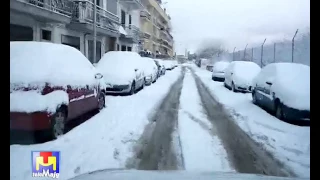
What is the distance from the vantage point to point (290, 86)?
266 inches

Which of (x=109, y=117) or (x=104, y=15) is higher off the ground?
(x=104, y=15)

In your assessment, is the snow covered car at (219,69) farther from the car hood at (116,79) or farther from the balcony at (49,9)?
the balcony at (49,9)

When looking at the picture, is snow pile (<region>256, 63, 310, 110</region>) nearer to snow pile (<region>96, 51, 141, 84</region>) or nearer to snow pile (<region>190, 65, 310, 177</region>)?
snow pile (<region>190, 65, 310, 177</region>)

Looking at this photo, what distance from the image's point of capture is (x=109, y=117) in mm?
7195

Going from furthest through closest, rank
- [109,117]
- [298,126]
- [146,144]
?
[109,117] < [298,126] < [146,144]

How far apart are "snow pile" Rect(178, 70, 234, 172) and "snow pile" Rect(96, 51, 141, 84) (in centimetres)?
342

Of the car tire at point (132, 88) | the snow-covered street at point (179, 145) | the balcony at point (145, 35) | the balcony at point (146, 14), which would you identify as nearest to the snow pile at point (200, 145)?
the snow-covered street at point (179, 145)

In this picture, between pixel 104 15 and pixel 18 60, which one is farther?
pixel 104 15

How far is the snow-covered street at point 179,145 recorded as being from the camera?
396cm

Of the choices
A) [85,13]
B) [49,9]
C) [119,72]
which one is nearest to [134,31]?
[119,72]

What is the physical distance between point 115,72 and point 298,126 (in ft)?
20.9

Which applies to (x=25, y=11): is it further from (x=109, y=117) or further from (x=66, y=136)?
(x=109, y=117)

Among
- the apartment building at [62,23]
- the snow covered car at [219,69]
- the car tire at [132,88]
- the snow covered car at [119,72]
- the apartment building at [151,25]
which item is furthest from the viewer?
the snow covered car at [219,69]
